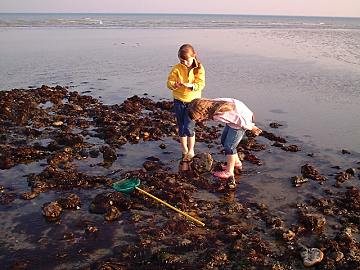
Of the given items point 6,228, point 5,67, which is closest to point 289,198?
point 6,228

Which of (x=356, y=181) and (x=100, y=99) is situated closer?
(x=356, y=181)

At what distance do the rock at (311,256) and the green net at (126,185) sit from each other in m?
2.65

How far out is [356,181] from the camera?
21.8 ft

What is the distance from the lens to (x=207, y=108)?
234 inches

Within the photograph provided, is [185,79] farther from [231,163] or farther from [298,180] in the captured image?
[298,180]

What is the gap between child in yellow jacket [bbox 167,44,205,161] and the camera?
6.66 m

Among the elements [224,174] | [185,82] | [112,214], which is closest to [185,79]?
[185,82]

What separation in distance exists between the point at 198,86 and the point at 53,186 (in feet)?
10.0

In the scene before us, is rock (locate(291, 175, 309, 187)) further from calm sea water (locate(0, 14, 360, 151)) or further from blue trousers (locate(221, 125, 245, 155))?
calm sea water (locate(0, 14, 360, 151))

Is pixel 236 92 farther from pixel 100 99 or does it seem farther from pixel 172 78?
pixel 172 78

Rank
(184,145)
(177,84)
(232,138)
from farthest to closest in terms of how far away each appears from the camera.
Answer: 1. (184,145)
2. (177,84)
3. (232,138)

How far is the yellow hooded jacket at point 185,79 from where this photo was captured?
6883 millimetres

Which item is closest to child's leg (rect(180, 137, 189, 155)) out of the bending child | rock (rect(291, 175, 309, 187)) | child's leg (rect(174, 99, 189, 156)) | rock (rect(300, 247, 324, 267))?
child's leg (rect(174, 99, 189, 156))

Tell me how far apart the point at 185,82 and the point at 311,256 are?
3718 mm
